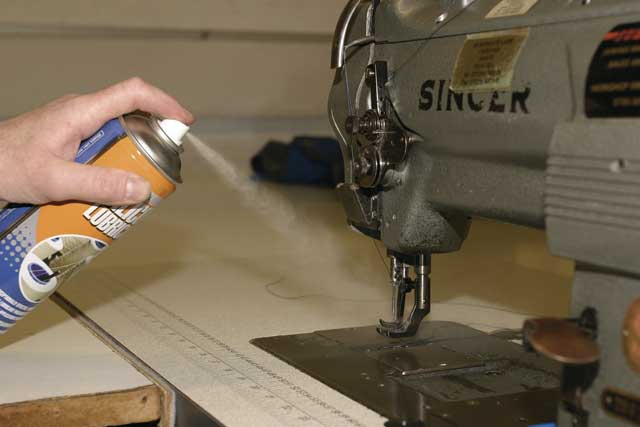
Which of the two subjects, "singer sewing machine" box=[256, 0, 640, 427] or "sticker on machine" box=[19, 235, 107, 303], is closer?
"singer sewing machine" box=[256, 0, 640, 427]

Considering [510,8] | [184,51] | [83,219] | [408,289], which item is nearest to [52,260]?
[83,219]

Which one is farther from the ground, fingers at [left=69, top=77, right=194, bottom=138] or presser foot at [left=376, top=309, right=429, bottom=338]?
fingers at [left=69, top=77, right=194, bottom=138]

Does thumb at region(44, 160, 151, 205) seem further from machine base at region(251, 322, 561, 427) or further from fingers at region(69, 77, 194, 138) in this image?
machine base at region(251, 322, 561, 427)

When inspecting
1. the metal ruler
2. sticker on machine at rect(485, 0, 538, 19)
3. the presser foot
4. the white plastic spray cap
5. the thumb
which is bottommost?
the metal ruler

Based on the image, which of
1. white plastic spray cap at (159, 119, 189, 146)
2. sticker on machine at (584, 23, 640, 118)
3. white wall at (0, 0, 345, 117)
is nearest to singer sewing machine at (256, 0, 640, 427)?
sticker on machine at (584, 23, 640, 118)

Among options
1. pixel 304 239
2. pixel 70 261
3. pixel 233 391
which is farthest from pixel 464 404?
pixel 304 239

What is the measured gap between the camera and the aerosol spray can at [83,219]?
1.12 metres

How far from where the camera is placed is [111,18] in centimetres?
320

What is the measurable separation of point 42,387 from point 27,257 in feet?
0.54

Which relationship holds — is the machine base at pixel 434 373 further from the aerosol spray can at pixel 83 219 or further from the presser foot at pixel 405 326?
the aerosol spray can at pixel 83 219

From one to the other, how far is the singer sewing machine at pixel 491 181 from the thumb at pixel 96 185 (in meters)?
0.30

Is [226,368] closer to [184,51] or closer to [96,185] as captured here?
[96,185]

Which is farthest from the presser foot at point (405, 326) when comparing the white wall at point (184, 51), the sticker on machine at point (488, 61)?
the white wall at point (184, 51)

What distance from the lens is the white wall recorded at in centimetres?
317
